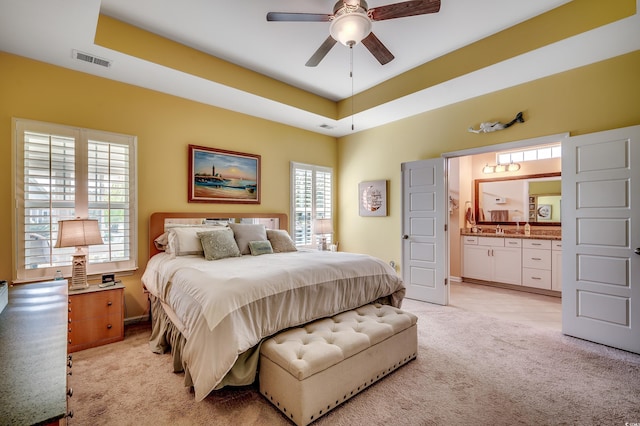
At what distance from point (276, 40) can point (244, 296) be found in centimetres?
273

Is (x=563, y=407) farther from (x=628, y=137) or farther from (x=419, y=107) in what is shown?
(x=419, y=107)

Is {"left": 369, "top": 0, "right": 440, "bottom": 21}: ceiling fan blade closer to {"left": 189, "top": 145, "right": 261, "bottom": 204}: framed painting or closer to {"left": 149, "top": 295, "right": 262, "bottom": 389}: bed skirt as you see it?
{"left": 149, "top": 295, "right": 262, "bottom": 389}: bed skirt

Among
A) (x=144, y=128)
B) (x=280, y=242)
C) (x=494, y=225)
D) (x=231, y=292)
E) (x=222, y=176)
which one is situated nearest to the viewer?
(x=231, y=292)

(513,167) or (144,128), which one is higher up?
(144,128)

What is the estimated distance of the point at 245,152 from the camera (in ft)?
15.1

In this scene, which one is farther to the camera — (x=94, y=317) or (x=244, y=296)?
(x=94, y=317)

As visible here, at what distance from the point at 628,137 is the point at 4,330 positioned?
15.5 feet

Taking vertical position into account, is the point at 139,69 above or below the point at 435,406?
above

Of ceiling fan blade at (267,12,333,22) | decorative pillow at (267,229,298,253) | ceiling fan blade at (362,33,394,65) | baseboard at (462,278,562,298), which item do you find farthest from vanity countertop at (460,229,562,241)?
ceiling fan blade at (267,12,333,22)

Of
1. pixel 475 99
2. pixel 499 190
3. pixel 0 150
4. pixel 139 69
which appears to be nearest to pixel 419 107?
pixel 475 99

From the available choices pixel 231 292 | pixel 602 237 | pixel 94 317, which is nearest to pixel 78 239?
pixel 94 317

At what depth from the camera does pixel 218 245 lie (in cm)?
324

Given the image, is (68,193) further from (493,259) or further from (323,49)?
(493,259)

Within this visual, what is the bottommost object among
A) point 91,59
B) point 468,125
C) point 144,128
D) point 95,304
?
point 95,304
